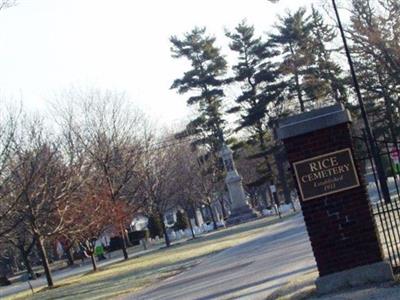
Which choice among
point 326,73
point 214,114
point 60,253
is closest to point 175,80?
point 214,114

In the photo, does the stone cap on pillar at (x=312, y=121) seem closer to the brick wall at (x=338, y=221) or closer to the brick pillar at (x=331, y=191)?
the brick pillar at (x=331, y=191)

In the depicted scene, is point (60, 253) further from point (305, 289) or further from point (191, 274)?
point (305, 289)

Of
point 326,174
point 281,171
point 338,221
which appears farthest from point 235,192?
point 338,221

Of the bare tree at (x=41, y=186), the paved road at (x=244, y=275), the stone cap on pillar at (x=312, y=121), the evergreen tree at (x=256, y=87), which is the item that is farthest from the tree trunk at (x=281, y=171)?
the stone cap on pillar at (x=312, y=121)

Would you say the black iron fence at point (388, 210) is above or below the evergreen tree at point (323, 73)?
below

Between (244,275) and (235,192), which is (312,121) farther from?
(235,192)

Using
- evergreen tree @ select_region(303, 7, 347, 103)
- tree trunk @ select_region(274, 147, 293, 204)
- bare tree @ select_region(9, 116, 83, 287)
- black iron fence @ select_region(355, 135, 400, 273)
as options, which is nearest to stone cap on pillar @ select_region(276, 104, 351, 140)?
black iron fence @ select_region(355, 135, 400, 273)

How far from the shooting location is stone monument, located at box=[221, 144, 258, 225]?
59.2 m

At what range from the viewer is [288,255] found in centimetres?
2148

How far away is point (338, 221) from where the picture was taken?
11.0 m

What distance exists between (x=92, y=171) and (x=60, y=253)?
39.3 metres

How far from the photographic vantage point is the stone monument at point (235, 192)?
5925 cm

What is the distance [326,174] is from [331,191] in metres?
0.28

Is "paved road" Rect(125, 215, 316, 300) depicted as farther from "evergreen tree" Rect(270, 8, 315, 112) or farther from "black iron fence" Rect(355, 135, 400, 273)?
"evergreen tree" Rect(270, 8, 315, 112)
